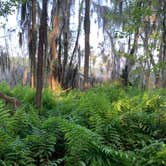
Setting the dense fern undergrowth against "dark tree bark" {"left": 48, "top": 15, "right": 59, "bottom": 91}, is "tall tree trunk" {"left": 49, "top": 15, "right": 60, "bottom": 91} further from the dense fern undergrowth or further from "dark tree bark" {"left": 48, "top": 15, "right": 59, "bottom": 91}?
the dense fern undergrowth

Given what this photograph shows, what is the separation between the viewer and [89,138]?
4605 mm

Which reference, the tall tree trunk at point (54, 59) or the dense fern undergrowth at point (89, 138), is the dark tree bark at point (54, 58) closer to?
the tall tree trunk at point (54, 59)

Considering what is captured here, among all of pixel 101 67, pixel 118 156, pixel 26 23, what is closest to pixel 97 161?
pixel 118 156

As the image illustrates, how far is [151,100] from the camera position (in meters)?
7.24

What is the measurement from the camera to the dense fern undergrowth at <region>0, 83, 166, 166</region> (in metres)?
4.50

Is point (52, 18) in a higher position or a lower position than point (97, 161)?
higher

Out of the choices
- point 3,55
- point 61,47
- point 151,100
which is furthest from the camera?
point 3,55

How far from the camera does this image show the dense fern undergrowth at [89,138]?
14.8ft

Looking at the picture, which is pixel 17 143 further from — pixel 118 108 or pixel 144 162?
pixel 118 108

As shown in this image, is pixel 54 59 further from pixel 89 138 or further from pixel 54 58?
pixel 89 138

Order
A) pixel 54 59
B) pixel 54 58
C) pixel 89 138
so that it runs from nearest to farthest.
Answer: pixel 89 138, pixel 54 58, pixel 54 59

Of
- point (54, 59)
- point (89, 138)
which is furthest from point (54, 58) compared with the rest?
point (89, 138)

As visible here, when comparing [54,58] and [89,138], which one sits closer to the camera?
[89,138]

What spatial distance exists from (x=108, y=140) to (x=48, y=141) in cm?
92
